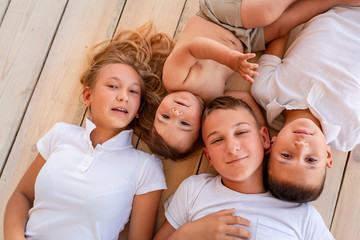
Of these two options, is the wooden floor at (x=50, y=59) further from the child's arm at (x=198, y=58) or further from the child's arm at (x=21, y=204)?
the child's arm at (x=198, y=58)

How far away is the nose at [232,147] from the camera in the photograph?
101cm

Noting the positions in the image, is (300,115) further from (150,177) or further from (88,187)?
(88,187)

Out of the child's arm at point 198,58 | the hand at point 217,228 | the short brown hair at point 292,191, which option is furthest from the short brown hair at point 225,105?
the hand at point 217,228

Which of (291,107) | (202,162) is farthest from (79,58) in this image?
(291,107)

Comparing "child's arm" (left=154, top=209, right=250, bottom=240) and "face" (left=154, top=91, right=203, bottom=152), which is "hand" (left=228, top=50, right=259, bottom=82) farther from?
"child's arm" (left=154, top=209, right=250, bottom=240)

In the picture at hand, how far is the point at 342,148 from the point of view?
46.0 inches

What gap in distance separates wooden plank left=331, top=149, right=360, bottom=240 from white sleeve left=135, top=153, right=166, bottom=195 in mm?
657

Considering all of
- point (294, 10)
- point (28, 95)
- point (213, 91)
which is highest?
point (294, 10)

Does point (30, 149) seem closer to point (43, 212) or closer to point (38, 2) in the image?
point (43, 212)

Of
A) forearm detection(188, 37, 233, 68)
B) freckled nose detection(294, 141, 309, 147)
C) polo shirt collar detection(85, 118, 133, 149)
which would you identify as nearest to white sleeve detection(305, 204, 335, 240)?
freckled nose detection(294, 141, 309, 147)

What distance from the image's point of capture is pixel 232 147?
1.01 m

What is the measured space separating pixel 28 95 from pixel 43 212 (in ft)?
1.71

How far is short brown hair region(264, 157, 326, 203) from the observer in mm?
1009

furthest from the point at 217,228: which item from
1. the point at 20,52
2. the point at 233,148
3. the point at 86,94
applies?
the point at 20,52
